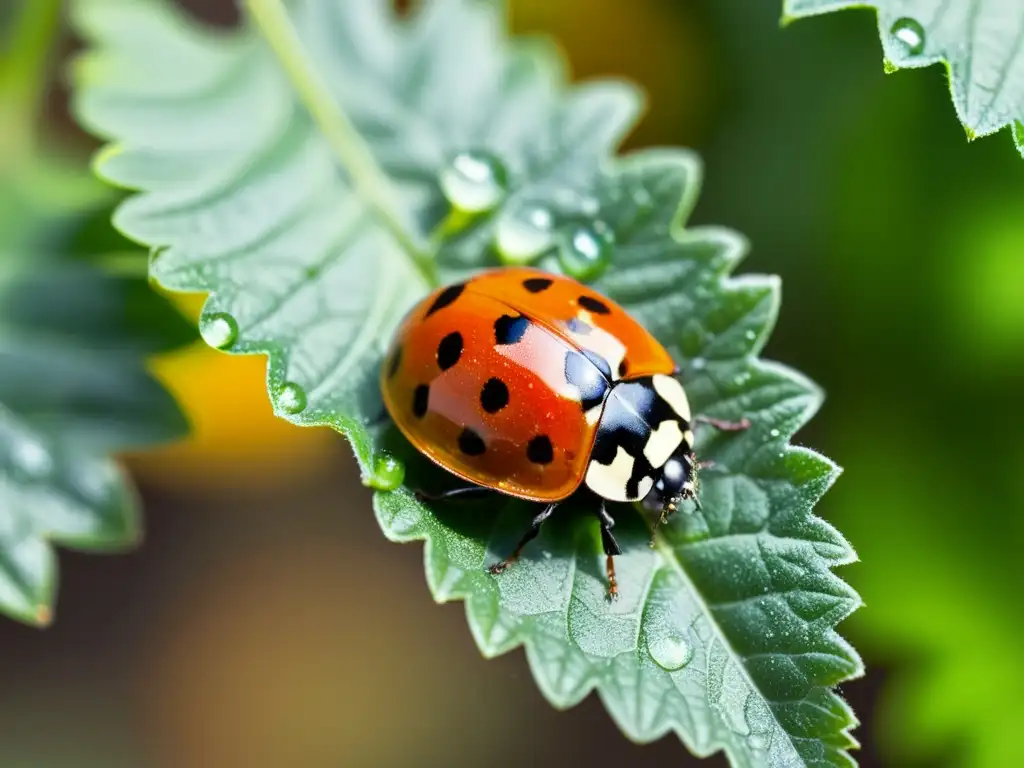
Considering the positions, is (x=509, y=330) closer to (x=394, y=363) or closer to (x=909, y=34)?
(x=394, y=363)

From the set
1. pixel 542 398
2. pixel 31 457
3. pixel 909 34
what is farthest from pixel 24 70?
pixel 909 34

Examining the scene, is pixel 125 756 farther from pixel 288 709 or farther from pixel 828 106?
pixel 828 106

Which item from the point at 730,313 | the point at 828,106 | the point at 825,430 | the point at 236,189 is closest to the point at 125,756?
the point at 236,189

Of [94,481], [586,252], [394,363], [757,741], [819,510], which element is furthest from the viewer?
[819,510]

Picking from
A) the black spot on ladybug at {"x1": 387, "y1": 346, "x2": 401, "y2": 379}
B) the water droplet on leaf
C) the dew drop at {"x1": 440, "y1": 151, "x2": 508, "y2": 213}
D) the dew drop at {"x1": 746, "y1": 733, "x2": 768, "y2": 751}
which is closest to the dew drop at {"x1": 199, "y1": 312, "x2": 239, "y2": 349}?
the black spot on ladybug at {"x1": 387, "y1": 346, "x2": 401, "y2": 379}

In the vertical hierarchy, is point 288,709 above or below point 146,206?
below

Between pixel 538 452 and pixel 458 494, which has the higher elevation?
pixel 538 452
